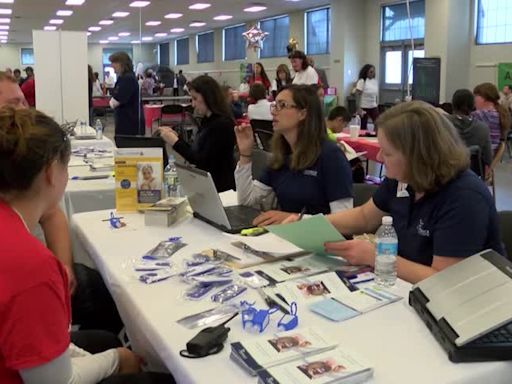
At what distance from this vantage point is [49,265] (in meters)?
1.09

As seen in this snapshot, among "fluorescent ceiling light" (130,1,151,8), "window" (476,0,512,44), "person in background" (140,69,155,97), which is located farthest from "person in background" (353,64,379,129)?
"person in background" (140,69,155,97)

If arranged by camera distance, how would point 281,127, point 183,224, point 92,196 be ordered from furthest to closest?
point 92,196, point 281,127, point 183,224

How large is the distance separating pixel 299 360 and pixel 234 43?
57.7 ft

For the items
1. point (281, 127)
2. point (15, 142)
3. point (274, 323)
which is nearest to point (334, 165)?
point (281, 127)

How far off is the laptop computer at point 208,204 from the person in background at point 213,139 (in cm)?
116

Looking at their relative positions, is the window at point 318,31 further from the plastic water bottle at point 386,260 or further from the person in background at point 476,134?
the plastic water bottle at point 386,260

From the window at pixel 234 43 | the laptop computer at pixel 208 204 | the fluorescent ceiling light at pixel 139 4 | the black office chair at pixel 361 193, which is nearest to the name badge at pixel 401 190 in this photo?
the laptop computer at pixel 208 204

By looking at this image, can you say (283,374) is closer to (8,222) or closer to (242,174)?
(8,222)

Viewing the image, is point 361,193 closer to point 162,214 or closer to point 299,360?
point 162,214

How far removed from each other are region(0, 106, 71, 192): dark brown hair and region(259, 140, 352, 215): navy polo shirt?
1458 mm

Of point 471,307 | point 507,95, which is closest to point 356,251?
point 471,307

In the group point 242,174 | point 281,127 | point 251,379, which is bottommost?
point 251,379

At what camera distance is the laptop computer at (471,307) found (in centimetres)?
123

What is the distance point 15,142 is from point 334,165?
1.57 metres
